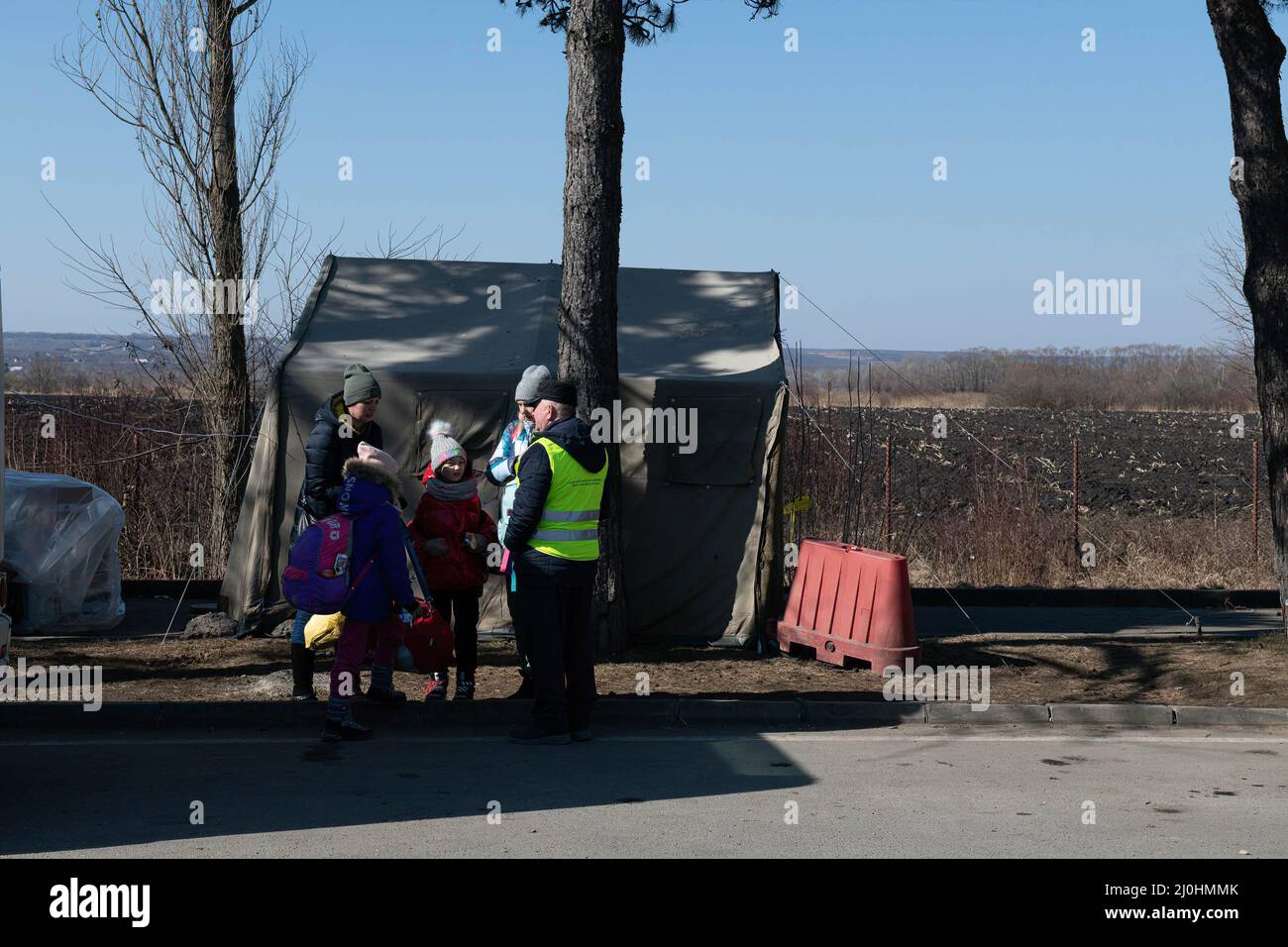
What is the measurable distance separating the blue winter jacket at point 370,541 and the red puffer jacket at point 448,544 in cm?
73

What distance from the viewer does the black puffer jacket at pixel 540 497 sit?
8.01m

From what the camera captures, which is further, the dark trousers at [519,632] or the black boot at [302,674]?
the black boot at [302,674]

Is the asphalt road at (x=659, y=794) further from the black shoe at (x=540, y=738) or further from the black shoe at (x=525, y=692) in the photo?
the black shoe at (x=525, y=692)

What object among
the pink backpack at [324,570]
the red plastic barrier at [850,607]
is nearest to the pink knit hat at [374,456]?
the pink backpack at [324,570]

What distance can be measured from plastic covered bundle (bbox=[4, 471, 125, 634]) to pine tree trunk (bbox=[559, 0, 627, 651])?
A: 4.65 m

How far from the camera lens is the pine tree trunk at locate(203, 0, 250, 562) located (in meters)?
14.7

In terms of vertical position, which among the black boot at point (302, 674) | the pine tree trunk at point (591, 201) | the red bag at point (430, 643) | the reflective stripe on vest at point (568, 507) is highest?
the pine tree trunk at point (591, 201)

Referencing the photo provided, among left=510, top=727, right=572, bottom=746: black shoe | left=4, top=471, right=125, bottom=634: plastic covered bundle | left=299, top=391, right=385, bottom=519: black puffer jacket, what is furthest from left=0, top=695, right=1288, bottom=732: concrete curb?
left=4, top=471, right=125, bottom=634: plastic covered bundle

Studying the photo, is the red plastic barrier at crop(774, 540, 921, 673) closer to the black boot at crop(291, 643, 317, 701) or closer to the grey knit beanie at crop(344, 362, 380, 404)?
the grey knit beanie at crop(344, 362, 380, 404)

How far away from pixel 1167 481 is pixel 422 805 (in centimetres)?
2736

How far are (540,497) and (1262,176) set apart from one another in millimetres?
6470

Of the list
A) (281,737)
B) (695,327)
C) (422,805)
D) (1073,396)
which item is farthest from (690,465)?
(1073,396)
